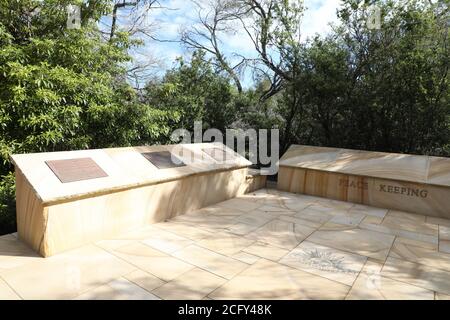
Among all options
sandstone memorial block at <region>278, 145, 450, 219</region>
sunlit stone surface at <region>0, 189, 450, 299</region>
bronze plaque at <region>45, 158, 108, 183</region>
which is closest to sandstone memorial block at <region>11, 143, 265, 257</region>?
bronze plaque at <region>45, 158, 108, 183</region>

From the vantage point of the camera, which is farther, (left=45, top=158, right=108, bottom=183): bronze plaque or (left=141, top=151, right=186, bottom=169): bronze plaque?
(left=141, top=151, right=186, bottom=169): bronze plaque

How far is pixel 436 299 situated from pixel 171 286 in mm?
2306

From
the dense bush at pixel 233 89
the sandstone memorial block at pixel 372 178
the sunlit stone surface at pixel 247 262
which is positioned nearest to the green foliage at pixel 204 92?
the dense bush at pixel 233 89

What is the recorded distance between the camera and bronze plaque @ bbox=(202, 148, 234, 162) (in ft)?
17.3

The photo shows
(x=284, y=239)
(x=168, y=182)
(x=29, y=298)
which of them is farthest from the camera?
(x=168, y=182)

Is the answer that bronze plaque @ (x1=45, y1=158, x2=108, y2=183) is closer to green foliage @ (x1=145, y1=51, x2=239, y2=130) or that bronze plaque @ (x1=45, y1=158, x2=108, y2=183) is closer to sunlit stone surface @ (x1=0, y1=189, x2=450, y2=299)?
sunlit stone surface @ (x1=0, y1=189, x2=450, y2=299)

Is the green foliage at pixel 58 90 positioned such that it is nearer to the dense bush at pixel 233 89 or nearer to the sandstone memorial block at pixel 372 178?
the dense bush at pixel 233 89

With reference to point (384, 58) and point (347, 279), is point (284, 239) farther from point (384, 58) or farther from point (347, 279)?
point (384, 58)

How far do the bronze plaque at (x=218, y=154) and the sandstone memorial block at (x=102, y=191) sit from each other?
1.07 ft

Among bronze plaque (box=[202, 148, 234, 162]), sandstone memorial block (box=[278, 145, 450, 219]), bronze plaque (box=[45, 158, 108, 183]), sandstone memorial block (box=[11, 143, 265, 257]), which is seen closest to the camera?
sandstone memorial block (box=[11, 143, 265, 257])

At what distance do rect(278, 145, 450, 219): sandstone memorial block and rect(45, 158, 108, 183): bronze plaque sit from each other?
3.84 meters
